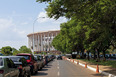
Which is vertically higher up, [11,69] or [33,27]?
[33,27]

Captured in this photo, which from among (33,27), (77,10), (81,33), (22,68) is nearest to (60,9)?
(77,10)

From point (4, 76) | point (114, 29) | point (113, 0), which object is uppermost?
point (113, 0)

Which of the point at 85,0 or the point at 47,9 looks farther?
the point at 47,9

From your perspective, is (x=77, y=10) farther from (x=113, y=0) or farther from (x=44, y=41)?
(x=44, y=41)

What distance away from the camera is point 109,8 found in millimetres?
16234

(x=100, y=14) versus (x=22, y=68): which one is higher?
(x=100, y=14)

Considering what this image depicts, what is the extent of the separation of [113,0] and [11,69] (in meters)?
9.16

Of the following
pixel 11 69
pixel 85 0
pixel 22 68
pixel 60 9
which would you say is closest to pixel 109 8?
pixel 85 0

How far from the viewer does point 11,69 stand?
9.34 meters

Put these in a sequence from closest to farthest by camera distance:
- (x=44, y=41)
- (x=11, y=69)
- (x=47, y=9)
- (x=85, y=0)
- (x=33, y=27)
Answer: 1. (x=11, y=69)
2. (x=85, y=0)
3. (x=47, y=9)
4. (x=33, y=27)
5. (x=44, y=41)

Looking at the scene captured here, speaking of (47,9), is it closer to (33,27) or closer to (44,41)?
(33,27)

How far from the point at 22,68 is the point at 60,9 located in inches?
258

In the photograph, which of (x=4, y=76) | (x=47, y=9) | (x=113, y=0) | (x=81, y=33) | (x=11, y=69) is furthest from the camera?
(x=81, y=33)

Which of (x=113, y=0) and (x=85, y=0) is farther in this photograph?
(x=85, y=0)
